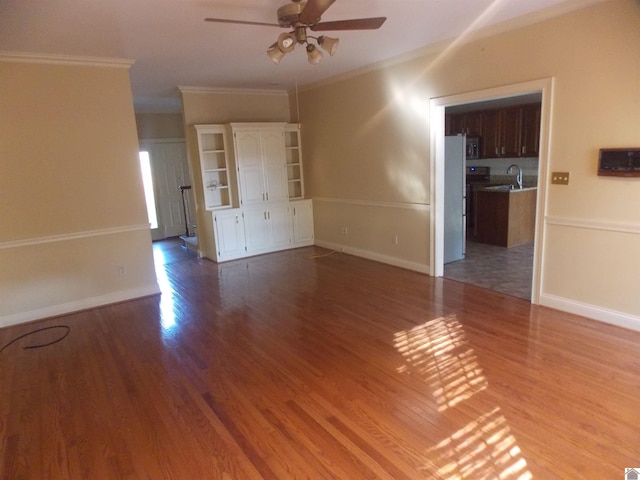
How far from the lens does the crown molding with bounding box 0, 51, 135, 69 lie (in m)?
3.99

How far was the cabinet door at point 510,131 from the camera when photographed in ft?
23.7

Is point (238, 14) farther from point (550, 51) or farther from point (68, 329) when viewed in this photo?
point (68, 329)

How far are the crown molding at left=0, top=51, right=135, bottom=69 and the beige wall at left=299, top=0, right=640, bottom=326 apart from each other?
10.3 ft

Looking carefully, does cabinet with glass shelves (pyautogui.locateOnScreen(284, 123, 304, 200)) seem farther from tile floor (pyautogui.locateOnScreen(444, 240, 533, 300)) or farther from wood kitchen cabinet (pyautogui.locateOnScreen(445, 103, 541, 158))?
wood kitchen cabinet (pyautogui.locateOnScreen(445, 103, 541, 158))

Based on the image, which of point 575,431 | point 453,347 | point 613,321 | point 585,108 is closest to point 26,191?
point 453,347

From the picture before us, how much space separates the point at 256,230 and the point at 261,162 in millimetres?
1130

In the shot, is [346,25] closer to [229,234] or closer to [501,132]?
[229,234]

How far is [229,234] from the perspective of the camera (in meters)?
6.55

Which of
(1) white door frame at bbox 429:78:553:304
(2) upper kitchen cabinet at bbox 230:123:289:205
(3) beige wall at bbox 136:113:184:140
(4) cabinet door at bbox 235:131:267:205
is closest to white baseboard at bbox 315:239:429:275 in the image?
A: (1) white door frame at bbox 429:78:553:304

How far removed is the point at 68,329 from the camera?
4.14 meters

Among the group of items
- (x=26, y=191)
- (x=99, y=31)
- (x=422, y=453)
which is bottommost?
(x=422, y=453)

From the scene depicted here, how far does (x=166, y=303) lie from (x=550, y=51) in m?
4.65

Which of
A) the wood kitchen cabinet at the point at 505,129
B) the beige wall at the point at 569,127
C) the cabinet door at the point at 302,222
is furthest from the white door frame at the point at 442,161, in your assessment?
the wood kitchen cabinet at the point at 505,129

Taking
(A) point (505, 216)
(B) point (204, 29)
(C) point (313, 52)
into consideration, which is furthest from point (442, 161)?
(B) point (204, 29)
